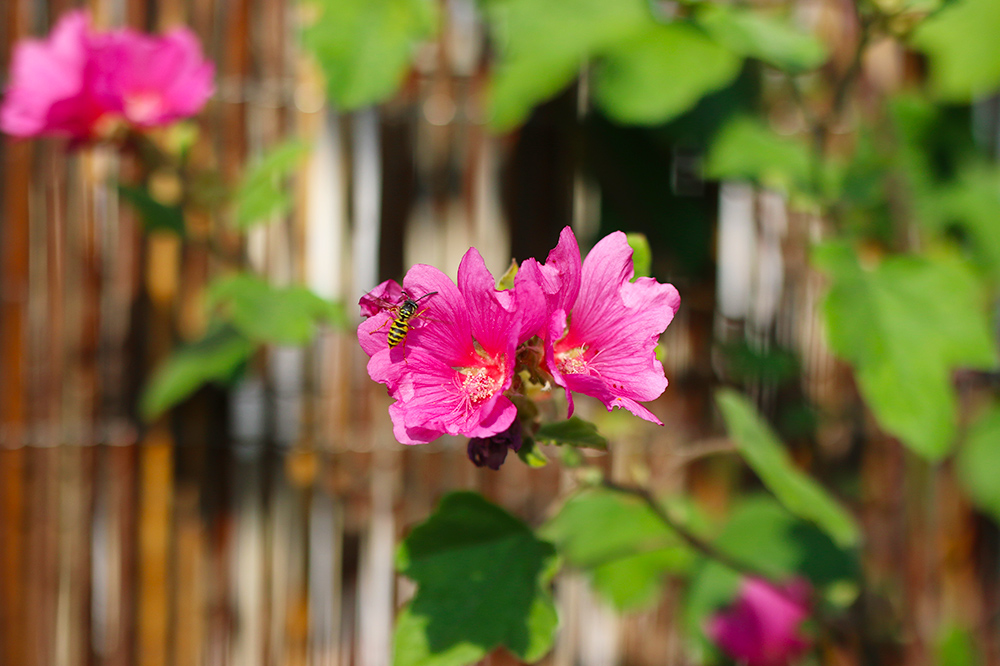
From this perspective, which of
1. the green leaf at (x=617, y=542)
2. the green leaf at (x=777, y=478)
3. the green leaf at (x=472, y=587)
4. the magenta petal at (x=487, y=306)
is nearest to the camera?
the magenta petal at (x=487, y=306)

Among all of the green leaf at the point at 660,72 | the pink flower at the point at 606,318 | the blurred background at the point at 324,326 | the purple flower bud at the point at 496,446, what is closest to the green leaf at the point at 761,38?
the green leaf at the point at 660,72

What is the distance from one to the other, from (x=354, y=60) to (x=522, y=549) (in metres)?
0.80

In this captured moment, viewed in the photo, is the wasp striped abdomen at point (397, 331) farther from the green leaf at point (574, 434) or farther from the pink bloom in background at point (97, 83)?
the pink bloom in background at point (97, 83)

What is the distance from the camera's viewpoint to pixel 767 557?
1.23 meters

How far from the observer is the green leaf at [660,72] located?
1114 mm

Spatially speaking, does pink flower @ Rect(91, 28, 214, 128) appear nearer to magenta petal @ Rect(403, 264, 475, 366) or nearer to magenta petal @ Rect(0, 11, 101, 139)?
magenta petal @ Rect(0, 11, 101, 139)

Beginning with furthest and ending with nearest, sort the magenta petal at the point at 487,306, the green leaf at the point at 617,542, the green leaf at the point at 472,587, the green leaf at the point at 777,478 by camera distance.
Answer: the green leaf at the point at 617,542 → the green leaf at the point at 777,478 → the green leaf at the point at 472,587 → the magenta petal at the point at 487,306

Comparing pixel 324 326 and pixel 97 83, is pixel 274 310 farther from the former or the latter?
pixel 97 83

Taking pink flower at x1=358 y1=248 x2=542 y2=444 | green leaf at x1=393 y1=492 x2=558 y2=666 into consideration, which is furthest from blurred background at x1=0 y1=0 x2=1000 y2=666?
pink flower at x1=358 y1=248 x2=542 y2=444

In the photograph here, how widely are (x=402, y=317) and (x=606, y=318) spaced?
A: 0.53 feet

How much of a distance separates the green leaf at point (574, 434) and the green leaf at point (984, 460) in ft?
3.69

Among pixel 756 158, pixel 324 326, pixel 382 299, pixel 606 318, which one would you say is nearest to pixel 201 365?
pixel 324 326

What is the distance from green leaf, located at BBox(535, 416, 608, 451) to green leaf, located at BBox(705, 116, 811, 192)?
29.9 inches

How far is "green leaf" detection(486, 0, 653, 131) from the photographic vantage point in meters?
1.17
